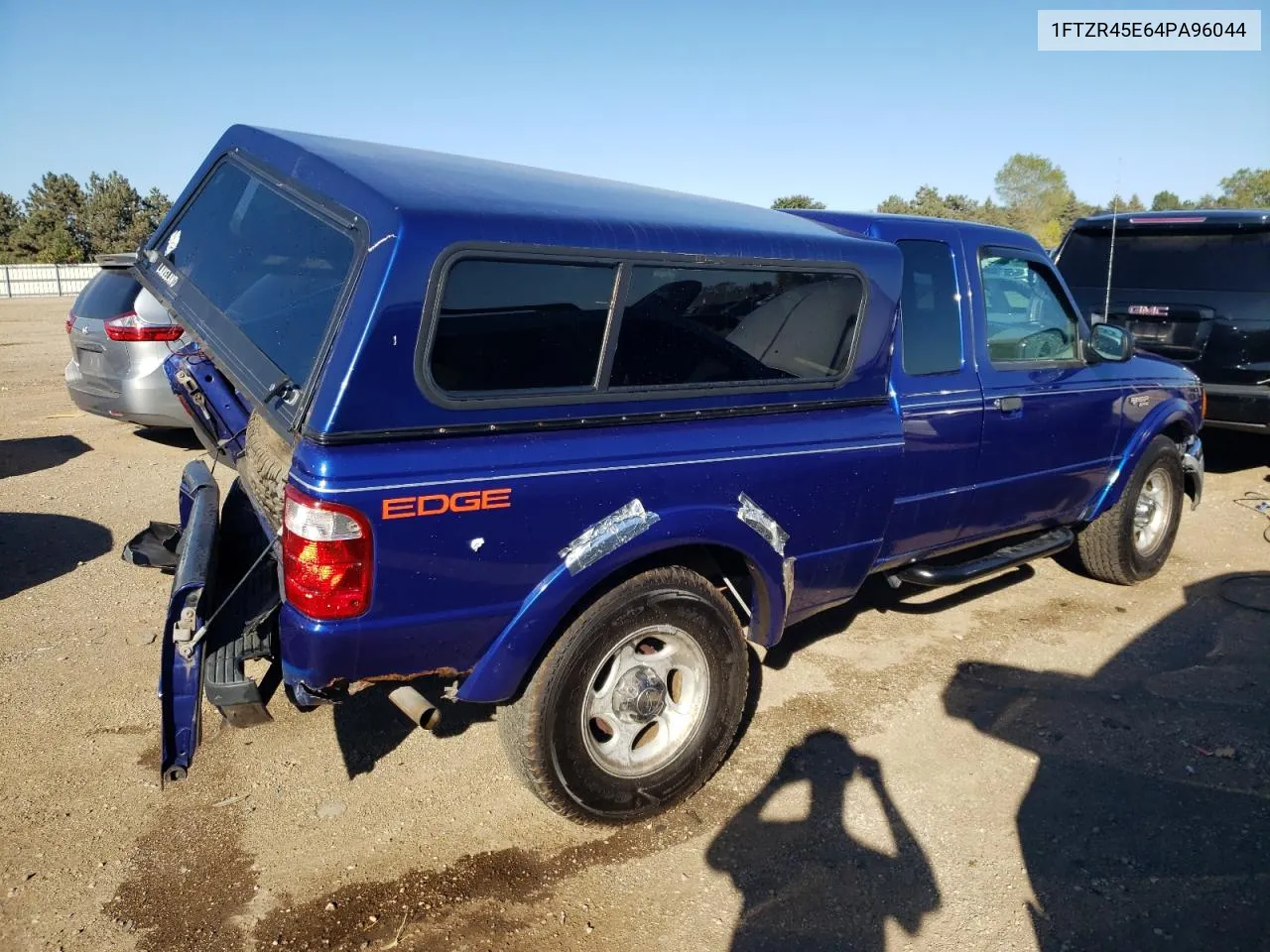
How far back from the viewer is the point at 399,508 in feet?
8.07

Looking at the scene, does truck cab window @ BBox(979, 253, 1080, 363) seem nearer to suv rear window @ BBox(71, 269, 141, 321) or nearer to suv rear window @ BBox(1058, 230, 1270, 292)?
suv rear window @ BBox(1058, 230, 1270, 292)

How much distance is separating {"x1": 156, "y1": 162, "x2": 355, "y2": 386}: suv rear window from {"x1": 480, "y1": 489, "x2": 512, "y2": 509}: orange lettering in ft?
2.01

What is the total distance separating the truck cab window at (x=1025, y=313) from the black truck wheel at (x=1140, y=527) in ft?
3.52

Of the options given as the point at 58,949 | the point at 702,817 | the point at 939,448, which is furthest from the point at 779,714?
the point at 58,949

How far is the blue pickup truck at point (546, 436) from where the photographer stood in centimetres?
250

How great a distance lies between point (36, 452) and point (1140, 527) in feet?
27.2

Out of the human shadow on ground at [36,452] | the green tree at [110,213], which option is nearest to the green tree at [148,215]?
the green tree at [110,213]

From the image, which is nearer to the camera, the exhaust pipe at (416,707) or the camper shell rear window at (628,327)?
the camper shell rear window at (628,327)

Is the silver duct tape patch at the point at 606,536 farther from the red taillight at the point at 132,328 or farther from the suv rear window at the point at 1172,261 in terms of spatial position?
the suv rear window at the point at 1172,261

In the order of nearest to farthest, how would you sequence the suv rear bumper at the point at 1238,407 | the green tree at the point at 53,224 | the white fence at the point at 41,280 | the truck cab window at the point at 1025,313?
the truck cab window at the point at 1025,313 < the suv rear bumper at the point at 1238,407 < the white fence at the point at 41,280 < the green tree at the point at 53,224

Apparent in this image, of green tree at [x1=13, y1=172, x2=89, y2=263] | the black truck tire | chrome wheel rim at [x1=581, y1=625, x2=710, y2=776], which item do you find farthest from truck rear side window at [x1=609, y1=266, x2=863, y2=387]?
green tree at [x1=13, y1=172, x2=89, y2=263]

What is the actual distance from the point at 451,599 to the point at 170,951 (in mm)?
1230

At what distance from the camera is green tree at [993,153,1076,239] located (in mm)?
44906


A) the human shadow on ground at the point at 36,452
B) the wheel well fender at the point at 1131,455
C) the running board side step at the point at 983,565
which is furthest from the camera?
the human shadow on ground at the point at 36,452
